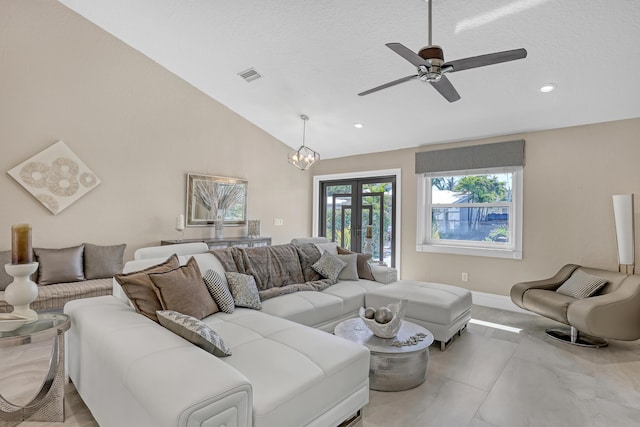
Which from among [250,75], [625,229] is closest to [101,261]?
[250,75]

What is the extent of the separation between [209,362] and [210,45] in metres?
3.63

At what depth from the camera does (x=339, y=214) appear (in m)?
6.46

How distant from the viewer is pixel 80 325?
6.34ft

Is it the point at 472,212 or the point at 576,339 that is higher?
the point at 472,212

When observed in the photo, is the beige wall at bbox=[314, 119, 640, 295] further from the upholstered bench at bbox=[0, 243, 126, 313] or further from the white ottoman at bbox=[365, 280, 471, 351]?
the upholstered bench at bbox=[0, 243, 126, 313]

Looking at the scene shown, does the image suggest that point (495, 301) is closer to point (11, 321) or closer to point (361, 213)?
point (361, 213)

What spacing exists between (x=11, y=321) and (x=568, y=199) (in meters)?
5.22

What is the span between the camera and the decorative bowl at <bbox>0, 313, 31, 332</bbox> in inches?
67.2

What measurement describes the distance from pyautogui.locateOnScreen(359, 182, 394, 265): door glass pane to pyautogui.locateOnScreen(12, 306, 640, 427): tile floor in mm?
2566

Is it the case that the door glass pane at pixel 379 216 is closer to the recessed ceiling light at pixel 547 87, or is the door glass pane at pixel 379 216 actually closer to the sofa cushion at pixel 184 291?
the recessed ceiling light at pixel 547 87

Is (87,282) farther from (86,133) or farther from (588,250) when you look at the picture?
(588,250)

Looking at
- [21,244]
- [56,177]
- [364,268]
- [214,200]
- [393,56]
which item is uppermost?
[393,56]

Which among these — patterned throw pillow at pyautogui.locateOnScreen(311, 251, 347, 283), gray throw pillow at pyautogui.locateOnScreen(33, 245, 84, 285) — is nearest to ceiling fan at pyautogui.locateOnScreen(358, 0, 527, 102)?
patterned throw pillow at pyautogui.locateOnScreen(311, 251, 347, 283)

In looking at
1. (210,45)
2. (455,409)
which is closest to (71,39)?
(210,45)
